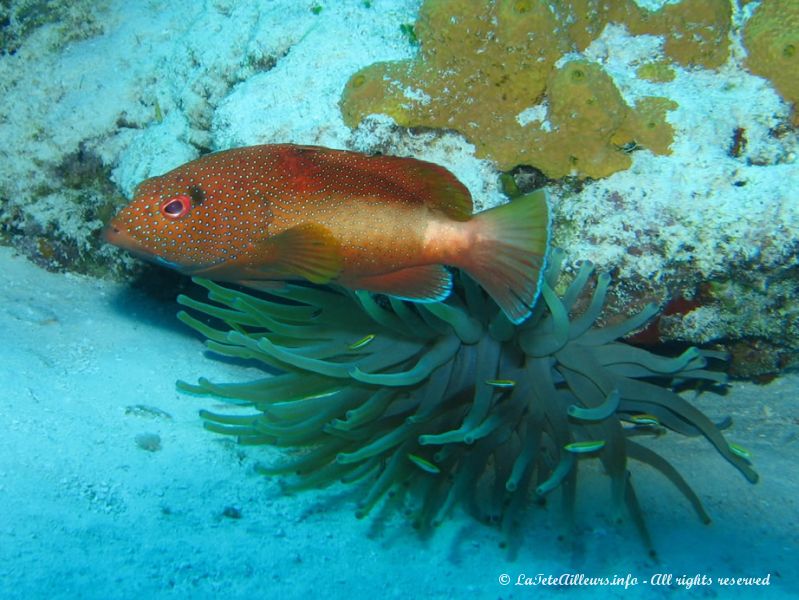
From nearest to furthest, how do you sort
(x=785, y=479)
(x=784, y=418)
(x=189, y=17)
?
1. (x=785, y=479)
2. (x=784, y=418)
3. (x=189, y=17)

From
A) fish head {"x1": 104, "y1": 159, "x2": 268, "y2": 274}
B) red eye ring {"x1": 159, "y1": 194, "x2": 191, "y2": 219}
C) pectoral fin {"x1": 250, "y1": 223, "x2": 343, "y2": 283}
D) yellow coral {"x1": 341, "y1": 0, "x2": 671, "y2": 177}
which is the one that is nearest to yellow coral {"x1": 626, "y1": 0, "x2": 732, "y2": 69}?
yellow coral {"x1": 341, "y1": 0, "x2": 671, "y2": 177}

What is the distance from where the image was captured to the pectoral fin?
7.00ft

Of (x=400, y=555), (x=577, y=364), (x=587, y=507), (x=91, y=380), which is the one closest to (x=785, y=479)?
(x=587, y=507)

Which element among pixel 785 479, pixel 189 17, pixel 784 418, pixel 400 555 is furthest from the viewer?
pixel 189 17

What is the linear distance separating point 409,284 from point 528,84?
1.58 metres

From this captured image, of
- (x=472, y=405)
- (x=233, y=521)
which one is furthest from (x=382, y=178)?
(x=233, y=521)

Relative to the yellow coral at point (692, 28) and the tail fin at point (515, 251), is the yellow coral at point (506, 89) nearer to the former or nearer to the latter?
the yellow coral at point (692, 28)

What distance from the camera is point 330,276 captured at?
85.5 inches

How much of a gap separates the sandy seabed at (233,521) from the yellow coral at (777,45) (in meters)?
2.27

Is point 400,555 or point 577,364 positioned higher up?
point 577,364

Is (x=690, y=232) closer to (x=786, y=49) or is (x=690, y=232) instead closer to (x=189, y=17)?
(x=786, y=49)

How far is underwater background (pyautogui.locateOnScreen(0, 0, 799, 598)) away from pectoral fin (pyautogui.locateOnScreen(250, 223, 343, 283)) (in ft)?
4.31

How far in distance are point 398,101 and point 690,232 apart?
5.80ft

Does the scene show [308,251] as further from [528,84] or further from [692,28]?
[692,28]
